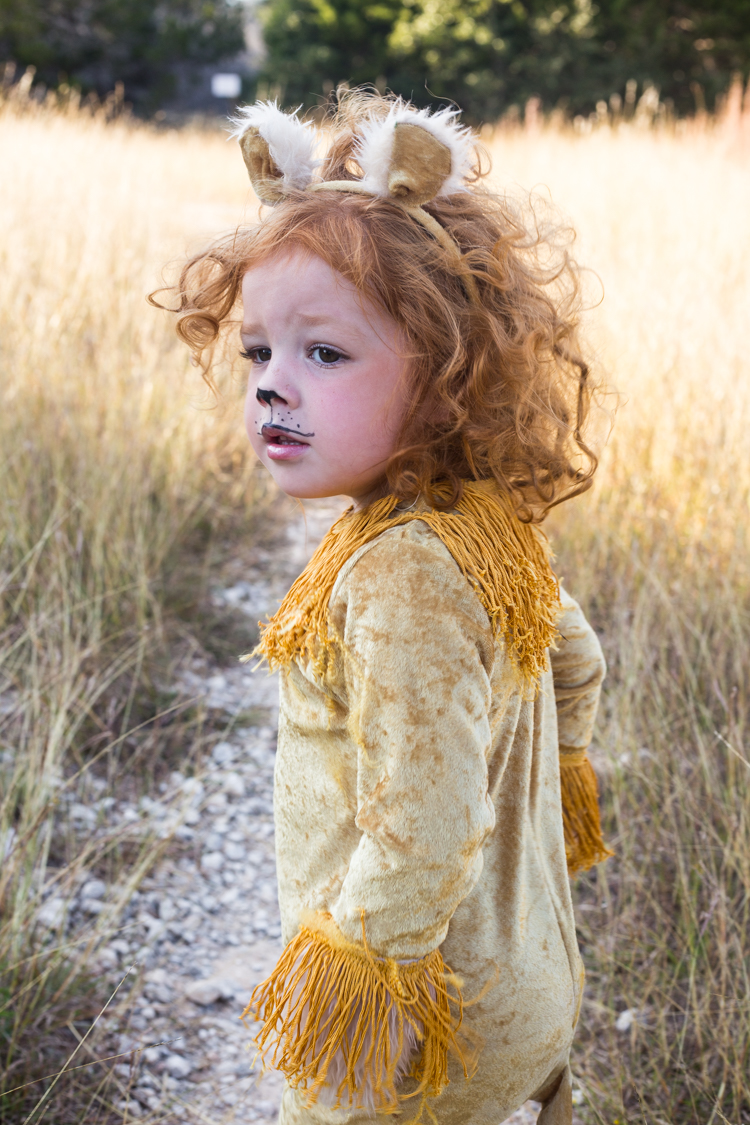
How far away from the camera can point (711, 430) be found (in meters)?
2.54

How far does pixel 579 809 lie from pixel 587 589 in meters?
1.19

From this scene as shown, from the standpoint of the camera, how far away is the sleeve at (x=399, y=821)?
73cm

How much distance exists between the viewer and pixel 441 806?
2.38 feet

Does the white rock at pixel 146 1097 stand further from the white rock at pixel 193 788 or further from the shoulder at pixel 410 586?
the shoulder at pixel 410 586

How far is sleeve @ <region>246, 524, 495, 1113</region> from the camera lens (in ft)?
2.40

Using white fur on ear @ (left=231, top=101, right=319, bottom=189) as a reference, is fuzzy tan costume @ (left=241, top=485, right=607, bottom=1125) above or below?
below

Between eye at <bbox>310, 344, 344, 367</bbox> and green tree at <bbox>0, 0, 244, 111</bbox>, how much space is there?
17.3 metres

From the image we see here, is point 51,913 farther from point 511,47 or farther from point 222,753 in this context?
point 511,47

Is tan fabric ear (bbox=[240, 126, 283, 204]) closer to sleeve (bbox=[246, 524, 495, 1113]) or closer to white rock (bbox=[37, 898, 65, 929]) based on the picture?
sleeve (bbox=[246, 524, 495, 1113])

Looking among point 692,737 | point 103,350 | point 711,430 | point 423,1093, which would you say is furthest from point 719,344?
point 423,1093

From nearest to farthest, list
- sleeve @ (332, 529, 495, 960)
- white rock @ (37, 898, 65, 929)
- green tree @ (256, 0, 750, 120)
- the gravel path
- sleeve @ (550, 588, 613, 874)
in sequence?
sleeve @ (332, 529, 495, 960)
sleeve @ (550, 588, 613, 874)
the gravel path
white rock @ (37, 898, 65, 929)
green tree @ (256, 0, 750, 120)

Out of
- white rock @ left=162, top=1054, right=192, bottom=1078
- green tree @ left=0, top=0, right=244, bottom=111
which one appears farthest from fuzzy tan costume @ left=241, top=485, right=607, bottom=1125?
green tree @ left=0, top=0, right=244, bottom=111

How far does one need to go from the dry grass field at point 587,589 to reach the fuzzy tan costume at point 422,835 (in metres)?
0.38

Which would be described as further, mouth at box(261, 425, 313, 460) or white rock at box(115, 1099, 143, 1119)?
white rock at box(115, 1099, 143, 1119)
